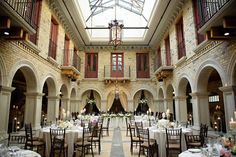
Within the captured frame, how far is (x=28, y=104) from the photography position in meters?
7.12

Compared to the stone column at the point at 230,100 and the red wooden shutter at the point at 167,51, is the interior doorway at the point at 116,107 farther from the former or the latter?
the stone column at the point at 230,100

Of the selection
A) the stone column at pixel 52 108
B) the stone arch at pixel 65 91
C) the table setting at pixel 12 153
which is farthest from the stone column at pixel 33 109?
the table setting at pixel 12 153

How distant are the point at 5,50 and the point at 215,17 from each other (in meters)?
5.36

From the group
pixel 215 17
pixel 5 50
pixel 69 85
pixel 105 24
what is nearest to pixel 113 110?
pixel 69 85

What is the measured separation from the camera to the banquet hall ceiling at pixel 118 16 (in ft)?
29.6

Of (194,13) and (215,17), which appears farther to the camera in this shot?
(194,13)

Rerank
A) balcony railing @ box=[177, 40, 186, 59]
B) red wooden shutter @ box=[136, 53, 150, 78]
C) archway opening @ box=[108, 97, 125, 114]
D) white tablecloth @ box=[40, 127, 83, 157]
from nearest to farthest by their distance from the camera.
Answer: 1. white tablecloth @ box=[40, 127, 83, 157]
2. balcony railing @ box=[177, 40, 186, 59]
3. red wooden shutter @ box=[136, 53, 150, 78]
4. archway opening @ box=[108, 97, 125, 114]

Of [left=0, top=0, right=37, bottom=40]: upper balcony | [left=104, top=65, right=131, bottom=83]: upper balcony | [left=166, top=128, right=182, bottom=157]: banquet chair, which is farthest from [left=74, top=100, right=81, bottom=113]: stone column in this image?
[left=166, top=128, right=182, bottom=157]: banquet chair

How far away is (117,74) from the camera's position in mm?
14633

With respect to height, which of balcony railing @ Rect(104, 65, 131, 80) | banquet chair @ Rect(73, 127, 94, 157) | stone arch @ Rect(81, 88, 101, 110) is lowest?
banquet chair @ Rect(73, 127, 94, 157)

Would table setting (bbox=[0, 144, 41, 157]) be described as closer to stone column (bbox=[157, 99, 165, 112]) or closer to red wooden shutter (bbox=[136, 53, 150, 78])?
stone column (bbox=[157, 99, 165, 112])

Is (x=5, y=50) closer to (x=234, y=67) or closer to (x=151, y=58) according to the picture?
(x=234, y=67)

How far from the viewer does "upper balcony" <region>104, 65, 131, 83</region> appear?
14.3 metres

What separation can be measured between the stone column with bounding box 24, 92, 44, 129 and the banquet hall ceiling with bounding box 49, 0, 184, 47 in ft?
14.1
